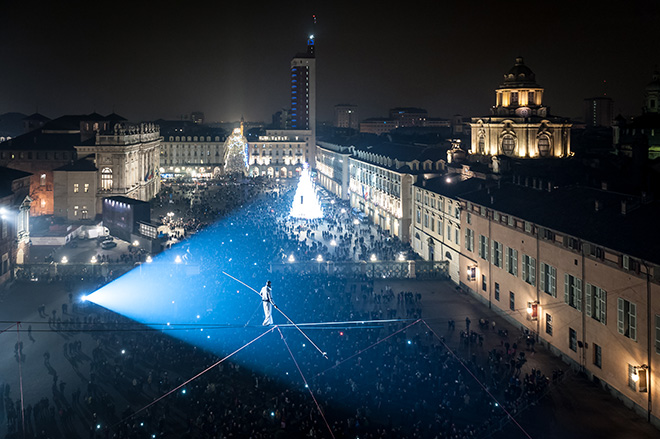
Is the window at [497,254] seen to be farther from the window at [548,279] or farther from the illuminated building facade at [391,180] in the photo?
the illuminated building facade at [391,180]

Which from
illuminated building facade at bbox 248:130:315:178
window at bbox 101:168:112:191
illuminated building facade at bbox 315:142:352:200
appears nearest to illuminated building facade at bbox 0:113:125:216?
window at bbox 101:168:112:191

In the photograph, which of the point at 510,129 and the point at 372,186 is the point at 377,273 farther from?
the point at 372,186

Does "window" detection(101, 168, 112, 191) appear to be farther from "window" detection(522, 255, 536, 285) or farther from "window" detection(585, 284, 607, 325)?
"window" detection(585, 284, 607, 325)

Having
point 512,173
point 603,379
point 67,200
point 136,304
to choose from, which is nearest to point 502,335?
point 603,379

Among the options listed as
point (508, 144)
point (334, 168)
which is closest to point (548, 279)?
point (508, 144)

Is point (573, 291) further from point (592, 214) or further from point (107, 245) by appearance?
point (107, 245)

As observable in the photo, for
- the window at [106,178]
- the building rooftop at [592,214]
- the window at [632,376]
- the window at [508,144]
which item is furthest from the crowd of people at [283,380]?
the window at [106,178]
